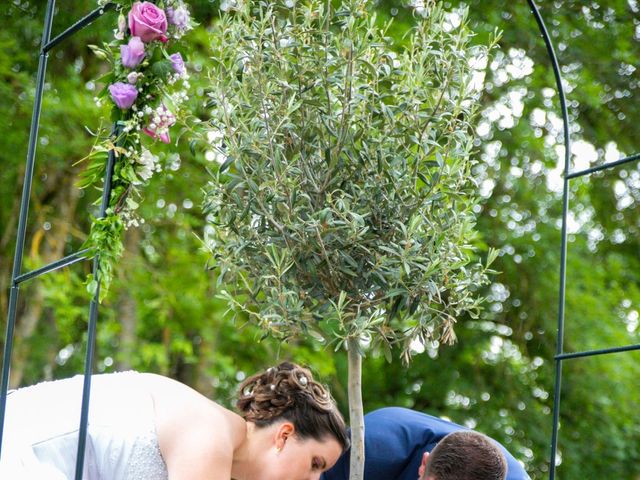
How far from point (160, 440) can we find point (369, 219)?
73 cm

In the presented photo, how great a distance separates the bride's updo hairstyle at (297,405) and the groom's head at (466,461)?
0.76ft

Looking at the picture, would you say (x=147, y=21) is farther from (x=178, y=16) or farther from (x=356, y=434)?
(x=356, y=434)

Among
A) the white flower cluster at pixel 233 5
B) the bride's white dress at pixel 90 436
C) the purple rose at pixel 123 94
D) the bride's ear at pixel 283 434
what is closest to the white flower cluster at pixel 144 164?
the purple rose at pixel 123 94

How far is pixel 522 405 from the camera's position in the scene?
7.90 m

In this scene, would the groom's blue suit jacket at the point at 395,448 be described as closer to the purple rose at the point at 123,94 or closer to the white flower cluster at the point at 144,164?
the white flower cluster at the point at 144,164

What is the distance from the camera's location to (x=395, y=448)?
10.2ft

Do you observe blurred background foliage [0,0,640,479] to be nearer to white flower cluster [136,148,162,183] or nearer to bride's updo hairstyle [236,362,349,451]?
bride's updo hairstyle [236,362,349,451]

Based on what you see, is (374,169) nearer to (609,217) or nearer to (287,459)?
(287,459)

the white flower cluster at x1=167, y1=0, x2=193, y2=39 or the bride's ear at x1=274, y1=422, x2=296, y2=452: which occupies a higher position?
the white flower cluster at x1=167, y1=0, x2=193, y2=39

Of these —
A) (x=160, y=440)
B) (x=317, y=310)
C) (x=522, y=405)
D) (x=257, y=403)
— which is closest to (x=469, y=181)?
(x=317, y=310)

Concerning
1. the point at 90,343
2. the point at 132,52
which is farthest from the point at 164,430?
the point at 132,52

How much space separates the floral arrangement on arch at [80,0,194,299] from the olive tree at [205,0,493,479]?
198mm

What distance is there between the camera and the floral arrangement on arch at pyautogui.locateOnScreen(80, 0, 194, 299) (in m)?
2.18

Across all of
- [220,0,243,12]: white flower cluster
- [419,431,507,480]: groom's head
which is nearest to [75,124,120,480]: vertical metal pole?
[220,0,243,12]: white flower cluster
